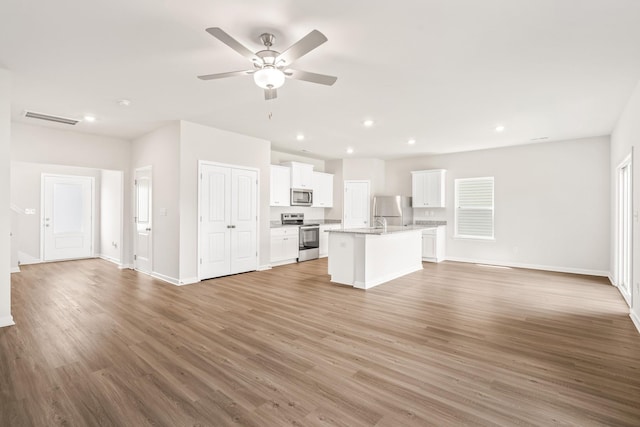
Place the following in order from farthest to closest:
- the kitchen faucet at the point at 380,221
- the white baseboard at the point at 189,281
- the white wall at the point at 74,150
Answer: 1. the kitchen faucet at the point at 380,221
2. the white wall at the point at 74,150
3. the white baseboard at the point at 189,281

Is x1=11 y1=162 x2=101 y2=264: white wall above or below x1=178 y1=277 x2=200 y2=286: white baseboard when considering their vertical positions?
above

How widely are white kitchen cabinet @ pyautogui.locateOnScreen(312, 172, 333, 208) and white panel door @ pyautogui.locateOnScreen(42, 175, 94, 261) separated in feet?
19.7

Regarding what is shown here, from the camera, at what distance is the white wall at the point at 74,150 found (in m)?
5.38

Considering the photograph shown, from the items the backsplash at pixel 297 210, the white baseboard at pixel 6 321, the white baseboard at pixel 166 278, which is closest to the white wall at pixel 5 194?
the white baseboard at pixel 6 321

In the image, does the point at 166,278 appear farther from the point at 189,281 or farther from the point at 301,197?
the point at 301,197

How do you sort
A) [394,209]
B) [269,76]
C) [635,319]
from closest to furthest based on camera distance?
1. [269,76]
2. [635,319]
3. [394,209]

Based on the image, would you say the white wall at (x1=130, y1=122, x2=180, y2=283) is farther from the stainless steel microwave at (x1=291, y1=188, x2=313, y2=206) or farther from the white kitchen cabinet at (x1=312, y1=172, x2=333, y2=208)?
the white kitchen cabinet at (x1=312, y1=172, x2=333, y2=208)

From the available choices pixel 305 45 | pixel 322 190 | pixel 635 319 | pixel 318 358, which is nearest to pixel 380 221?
pixel 322 190

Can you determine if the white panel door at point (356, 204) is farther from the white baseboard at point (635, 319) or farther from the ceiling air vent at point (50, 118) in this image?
the ceiling air vent at point (50, 118)

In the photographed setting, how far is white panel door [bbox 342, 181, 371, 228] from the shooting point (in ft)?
28.8

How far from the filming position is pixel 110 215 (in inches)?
317

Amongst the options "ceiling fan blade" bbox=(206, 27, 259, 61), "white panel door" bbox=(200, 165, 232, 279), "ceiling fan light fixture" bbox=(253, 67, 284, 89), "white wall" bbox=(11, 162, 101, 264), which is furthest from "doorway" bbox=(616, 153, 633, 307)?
"white wall" bbox=(11, 162, 101, 264)

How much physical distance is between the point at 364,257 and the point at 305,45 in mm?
3495

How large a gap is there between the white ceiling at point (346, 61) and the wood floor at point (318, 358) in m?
2.76
